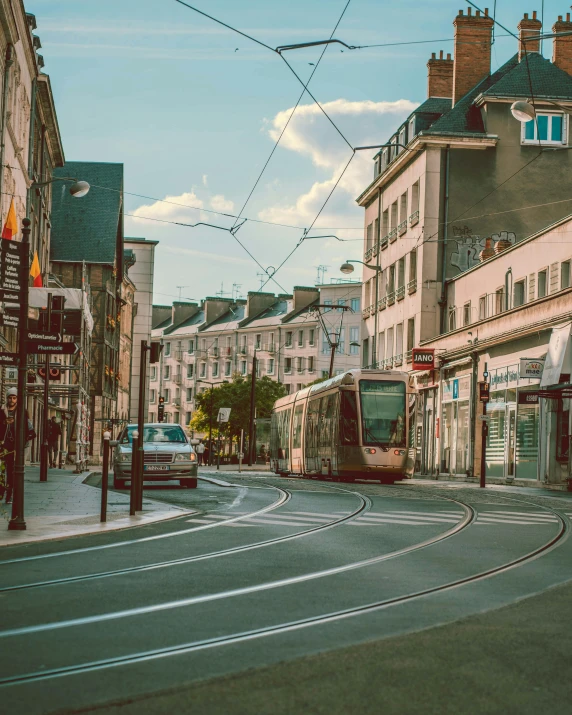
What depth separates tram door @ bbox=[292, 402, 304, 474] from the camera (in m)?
41.4

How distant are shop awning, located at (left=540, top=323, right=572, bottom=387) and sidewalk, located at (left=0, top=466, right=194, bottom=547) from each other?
→ 13.8 m

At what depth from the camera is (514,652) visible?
705 centimetres

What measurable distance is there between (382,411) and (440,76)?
3530 centimetres

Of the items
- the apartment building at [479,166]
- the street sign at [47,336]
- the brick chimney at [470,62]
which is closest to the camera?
the street sign at [47,336]

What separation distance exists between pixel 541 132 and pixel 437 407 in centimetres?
1327

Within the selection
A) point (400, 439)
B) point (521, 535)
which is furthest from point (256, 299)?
point (521, 535)

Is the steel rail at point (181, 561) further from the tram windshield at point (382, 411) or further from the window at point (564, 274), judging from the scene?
the window at point (564, 274)

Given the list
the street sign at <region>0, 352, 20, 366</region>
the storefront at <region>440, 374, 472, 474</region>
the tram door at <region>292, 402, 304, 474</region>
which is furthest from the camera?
the storefront at <region>440, 374, 472, 474</region>

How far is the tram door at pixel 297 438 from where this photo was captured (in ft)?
136

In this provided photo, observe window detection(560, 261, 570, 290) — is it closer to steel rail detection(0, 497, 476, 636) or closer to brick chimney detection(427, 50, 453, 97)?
A: steel rail detection(0, 497, 476, 636)

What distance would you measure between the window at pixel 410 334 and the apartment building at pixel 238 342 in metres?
49.5

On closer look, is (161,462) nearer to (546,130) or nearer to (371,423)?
(371,423)

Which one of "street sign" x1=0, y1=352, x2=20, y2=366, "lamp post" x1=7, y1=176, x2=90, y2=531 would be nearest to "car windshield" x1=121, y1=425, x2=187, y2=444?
"street sign" x1=0, y1=352, x2=20, y2=366

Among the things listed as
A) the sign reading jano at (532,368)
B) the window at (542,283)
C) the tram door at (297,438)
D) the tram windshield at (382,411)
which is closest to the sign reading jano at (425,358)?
the tram door at (297,438)
